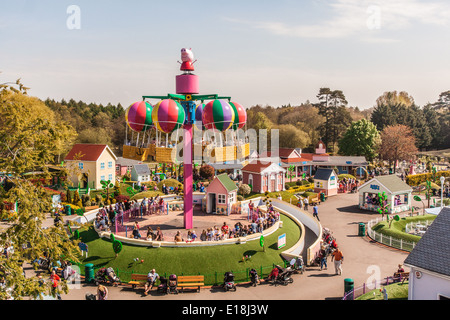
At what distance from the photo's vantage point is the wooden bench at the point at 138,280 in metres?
19.3

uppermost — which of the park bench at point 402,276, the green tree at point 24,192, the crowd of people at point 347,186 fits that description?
the green tree at point 24,192

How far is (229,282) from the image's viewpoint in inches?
744

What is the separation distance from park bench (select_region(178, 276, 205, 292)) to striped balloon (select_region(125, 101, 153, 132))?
953cm

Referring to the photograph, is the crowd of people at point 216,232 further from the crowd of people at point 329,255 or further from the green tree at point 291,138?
the green tree at point 291,138

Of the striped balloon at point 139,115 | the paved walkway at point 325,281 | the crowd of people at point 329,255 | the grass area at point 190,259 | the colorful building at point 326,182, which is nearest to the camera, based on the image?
the paved walkway at point 325,281

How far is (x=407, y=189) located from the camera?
1455 inches

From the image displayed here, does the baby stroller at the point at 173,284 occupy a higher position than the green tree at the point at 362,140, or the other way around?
the green tree at the point at 362,140

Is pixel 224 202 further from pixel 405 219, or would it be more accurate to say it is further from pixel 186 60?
pixel 405 219

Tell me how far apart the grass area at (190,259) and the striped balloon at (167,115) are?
281 inches

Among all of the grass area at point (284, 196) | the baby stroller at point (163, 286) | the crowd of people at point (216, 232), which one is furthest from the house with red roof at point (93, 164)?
the baby stroller at point (163, 286)

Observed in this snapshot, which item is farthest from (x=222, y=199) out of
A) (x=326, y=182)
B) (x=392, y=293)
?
(x=326, y=182)

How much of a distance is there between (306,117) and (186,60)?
72.9m

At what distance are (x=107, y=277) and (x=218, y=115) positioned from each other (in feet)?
35.5
